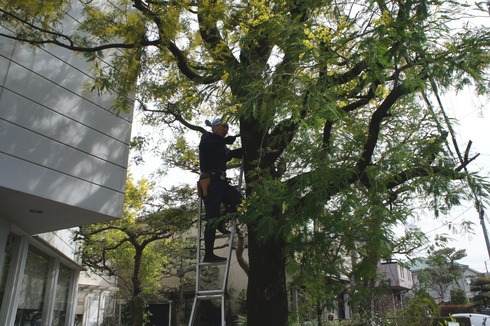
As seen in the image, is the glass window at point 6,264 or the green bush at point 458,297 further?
the green bush at point 458,297

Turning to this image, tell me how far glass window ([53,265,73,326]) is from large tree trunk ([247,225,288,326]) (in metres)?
7.57

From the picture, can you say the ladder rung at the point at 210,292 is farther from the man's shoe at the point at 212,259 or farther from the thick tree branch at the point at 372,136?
the thick tree branch at the point at 372,136

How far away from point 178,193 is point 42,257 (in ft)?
11.7

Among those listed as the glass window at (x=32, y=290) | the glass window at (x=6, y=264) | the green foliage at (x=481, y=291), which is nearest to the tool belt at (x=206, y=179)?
the glass window at (x=6, y=264)

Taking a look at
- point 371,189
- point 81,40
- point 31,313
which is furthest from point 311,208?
point 31,313

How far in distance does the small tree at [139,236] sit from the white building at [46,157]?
2.50 meters

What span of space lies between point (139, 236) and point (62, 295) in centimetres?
382

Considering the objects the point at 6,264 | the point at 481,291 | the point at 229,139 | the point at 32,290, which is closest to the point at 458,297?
the point at 481,291

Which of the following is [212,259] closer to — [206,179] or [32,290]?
[206,179]

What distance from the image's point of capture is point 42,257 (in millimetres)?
10141

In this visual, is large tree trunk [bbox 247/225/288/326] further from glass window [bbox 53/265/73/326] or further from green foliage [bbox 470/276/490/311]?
green foliage [bbox 470/276/490/311]

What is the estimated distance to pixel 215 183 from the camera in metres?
6.09

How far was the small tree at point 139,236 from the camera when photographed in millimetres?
10336

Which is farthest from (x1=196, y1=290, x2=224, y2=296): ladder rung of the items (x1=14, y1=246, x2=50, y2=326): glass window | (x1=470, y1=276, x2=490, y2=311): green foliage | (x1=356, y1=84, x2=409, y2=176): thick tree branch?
(x1=470, y1=276, x2=490, y2=311): green foliage
